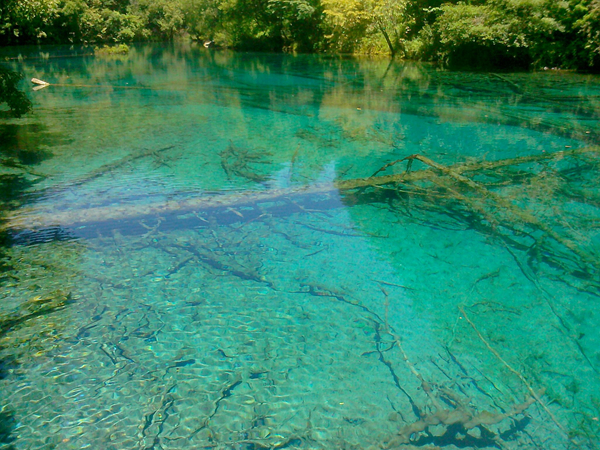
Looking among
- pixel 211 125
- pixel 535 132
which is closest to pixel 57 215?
pixel 211 125

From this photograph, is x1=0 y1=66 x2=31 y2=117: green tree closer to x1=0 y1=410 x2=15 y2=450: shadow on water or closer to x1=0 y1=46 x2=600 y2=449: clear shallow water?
x1=0 y1=46 x2=600 y2=449: clear shallow water

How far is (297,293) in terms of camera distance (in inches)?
173

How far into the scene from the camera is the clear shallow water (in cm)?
303

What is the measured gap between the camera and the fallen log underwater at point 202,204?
5613 millimetres

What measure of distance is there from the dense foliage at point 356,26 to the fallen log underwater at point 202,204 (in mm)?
3921

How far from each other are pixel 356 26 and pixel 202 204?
24930mm

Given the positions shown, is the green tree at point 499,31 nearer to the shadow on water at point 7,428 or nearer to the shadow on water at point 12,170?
the shadow on water at point 12,170

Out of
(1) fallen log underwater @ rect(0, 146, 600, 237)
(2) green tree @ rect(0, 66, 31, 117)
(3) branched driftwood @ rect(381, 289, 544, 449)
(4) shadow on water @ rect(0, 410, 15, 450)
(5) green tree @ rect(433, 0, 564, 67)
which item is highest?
(5) green tree @ rect(433, 0, 564, 67)

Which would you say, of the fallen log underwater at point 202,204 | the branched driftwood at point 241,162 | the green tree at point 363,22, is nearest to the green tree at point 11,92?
the fallen log underwater at point 202,204

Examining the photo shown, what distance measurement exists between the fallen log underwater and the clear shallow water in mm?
39

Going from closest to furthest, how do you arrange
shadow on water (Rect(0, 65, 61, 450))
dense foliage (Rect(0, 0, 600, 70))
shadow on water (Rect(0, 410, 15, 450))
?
shadow on water (Rect(0, 410, 15, 450)) → shadow on water (Rect(0, 65, 61, 450)) → dense foliage (Rect(0, 0, 600, 70))

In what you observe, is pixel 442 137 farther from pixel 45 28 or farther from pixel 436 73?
pixel 45 28

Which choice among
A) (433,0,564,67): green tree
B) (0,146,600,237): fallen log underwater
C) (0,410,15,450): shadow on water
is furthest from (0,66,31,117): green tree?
(433,0,564,67): green tree

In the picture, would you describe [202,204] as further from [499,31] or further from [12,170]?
[499,31]
